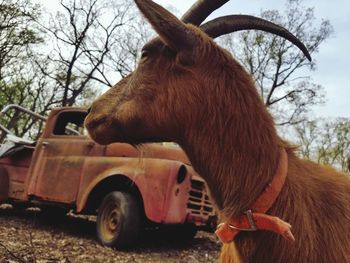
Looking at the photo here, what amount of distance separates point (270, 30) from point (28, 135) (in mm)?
34418

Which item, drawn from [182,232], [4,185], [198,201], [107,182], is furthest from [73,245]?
[4,185]

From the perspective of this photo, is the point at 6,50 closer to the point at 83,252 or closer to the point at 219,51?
the point at 83,252

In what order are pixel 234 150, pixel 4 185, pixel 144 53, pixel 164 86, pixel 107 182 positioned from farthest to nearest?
1. pixel 4 185
2. pixel 107 182
3. pixel 144 53
4. pixel 164 86
5. pixel 234 150

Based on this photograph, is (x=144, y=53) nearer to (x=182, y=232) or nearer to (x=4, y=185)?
(x=182, y=232)

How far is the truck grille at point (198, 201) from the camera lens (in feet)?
24.4

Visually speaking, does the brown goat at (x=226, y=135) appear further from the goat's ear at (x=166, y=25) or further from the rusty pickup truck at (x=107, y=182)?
the rusty pickup truck at (x=107, y=182)

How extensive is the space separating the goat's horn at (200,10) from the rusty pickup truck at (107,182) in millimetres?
4385

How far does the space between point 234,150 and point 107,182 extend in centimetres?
597

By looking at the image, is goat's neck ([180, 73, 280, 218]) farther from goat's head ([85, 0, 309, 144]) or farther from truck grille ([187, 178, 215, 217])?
truck grille ([187, 178, 215, 217])

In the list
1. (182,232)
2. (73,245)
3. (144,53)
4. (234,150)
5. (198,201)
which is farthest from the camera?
(182,232)

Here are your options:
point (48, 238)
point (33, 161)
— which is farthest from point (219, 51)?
point (33, 161)

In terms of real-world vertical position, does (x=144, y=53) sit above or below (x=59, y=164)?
above

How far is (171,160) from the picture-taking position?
7.38m

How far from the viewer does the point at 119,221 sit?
7.15 metres
